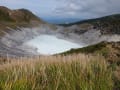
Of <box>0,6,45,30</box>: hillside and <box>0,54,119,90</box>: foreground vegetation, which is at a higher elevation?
<box>0,6,45,30</box>: hillside

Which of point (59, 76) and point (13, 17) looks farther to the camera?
point (13, 17)

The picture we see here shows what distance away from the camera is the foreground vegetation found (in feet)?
32.3

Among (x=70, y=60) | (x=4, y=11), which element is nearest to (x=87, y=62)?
(x=70, y=60)

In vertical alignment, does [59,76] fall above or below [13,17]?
below

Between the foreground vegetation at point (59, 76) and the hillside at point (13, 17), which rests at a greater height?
the hillside at point (13, 17)

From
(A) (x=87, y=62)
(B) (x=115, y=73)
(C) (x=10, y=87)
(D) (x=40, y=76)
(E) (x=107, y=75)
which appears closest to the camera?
(C) (x=10, y=87)

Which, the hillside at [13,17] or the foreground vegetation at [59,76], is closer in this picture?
the foreground vegetation at [59,76]

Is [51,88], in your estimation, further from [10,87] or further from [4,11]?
[4,11]

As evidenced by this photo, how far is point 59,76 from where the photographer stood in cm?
1085

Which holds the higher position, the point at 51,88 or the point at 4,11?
the point at 4,11

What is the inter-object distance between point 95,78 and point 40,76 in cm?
185

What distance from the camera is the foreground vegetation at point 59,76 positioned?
986 centimetres

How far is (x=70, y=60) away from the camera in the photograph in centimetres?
1272

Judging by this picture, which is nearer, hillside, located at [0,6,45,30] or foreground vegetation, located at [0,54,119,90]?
foreground vegetation, located at [0,54,119,90]
